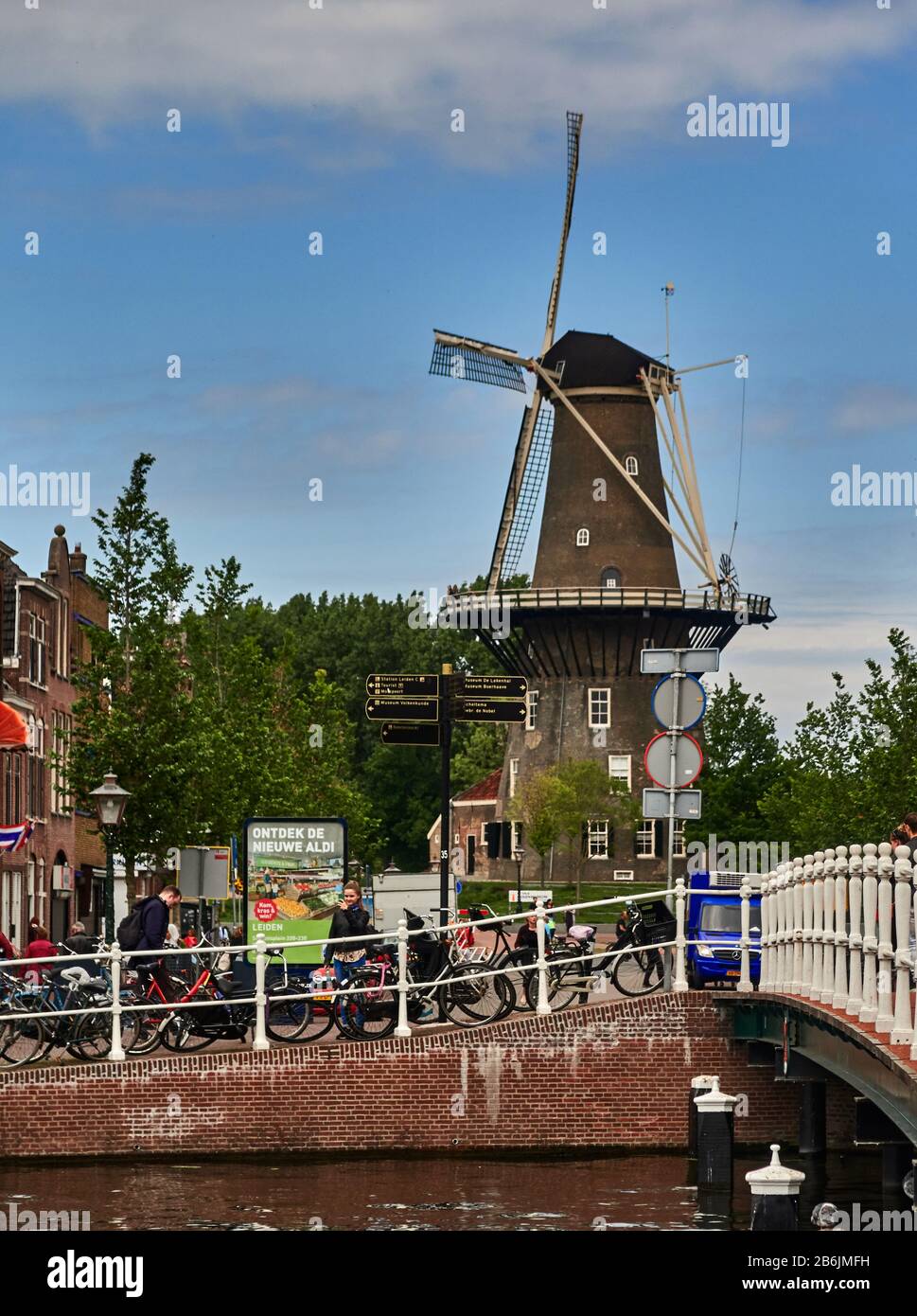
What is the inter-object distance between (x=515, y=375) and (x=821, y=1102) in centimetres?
6261

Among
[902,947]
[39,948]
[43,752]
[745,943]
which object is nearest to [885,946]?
[902,947]

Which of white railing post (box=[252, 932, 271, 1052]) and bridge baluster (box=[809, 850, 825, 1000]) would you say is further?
white railing post (box=[252, 932, 271, 1052])

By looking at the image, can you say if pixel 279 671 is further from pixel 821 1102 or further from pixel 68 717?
pixel 821 1102

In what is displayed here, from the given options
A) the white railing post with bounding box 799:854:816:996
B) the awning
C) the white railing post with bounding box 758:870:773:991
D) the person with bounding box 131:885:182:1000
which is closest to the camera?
the white railing post with bounding box 799:854:816:996

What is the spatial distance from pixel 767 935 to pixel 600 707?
2544 inches

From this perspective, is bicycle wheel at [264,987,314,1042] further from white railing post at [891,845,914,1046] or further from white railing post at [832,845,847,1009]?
white railing post at [891,845,914,1046]

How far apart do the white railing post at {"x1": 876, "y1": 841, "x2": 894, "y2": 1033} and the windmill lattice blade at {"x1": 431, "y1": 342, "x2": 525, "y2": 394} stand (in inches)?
2733

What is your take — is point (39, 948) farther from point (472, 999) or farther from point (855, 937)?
point (855, 937)

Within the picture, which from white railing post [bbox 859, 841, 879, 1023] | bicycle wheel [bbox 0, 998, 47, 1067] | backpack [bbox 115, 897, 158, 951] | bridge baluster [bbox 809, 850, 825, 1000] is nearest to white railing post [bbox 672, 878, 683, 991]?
bridge baluster [bbox 809, 850, 825, 1000]

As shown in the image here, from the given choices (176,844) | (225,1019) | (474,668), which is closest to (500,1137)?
(225,1019)

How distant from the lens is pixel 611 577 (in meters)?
81.4

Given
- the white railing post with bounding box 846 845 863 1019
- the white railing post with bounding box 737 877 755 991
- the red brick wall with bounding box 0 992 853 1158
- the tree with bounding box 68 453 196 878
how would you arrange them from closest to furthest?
the white railing post with bounding box 846 845 863 1019 < the red brick wall with bounding box 0 992 853 1158 < the white railing post with bounding box 737 877 755 991 < the tree with bounding box 68 453 196 878

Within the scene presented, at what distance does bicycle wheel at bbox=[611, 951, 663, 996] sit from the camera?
2514 centimetres
